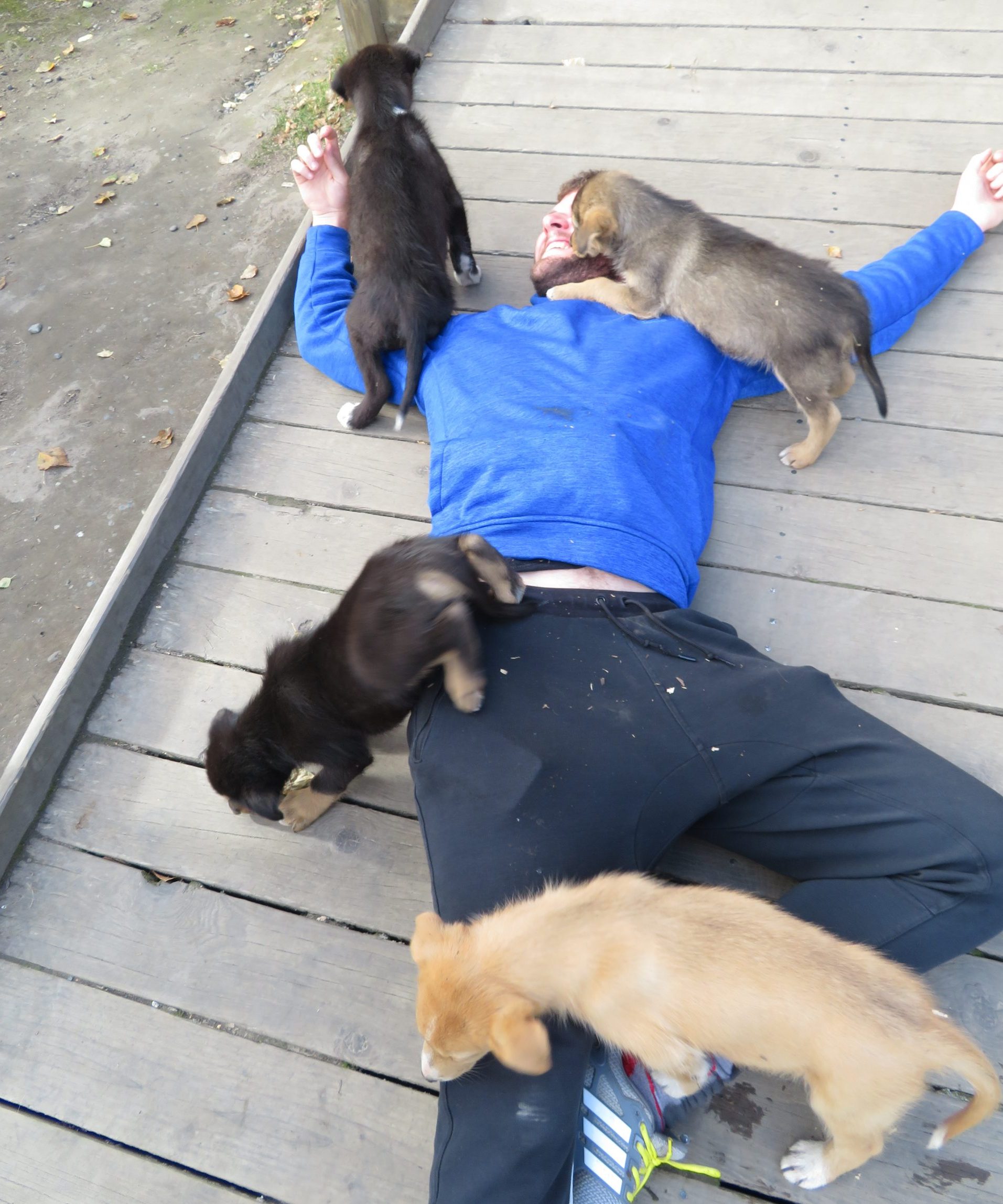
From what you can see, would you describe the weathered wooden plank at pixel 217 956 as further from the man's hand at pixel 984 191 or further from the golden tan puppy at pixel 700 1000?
the man's hand at pixel 984 191

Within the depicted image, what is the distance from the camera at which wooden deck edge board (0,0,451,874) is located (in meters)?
2.34

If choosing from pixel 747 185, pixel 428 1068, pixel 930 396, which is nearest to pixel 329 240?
pixel 747 185

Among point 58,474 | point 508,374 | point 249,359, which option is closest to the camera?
point 508,374

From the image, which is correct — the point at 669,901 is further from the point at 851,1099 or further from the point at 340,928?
the point at 340,928

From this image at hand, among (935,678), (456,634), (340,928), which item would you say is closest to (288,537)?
(456,634)

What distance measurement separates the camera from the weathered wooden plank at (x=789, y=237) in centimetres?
292

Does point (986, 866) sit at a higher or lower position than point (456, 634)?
lower

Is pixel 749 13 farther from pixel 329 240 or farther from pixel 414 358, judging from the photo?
pixel 414 358

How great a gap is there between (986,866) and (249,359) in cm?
287

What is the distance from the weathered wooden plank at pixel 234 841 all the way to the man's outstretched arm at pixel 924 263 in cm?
188

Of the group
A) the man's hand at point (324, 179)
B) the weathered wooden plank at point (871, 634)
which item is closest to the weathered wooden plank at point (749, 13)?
the man's hand at point (324, 179)

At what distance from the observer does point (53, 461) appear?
4.23 m

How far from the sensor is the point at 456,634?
6.21ft

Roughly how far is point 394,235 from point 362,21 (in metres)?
2.69
